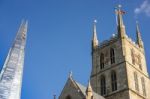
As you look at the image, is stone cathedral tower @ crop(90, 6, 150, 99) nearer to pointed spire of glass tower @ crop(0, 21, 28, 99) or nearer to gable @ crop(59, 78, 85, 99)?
gable @ crop(59, 78, 85, 99)

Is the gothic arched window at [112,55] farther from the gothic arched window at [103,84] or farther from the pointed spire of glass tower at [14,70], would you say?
the pointed spire of glass tower at [14,70]

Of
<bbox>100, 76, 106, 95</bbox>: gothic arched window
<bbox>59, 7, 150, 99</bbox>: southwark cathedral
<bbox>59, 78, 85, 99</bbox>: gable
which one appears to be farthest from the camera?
<bbox>100, 76, 106, 95</bbox>: gothic arched window

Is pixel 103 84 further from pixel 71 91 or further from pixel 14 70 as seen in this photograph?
pixel 14 70

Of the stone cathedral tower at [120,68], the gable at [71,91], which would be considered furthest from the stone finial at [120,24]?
the gable at [71,91]

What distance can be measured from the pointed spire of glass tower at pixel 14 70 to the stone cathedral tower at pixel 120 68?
1646 cm

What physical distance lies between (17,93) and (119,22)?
Result: 25423 millimetres

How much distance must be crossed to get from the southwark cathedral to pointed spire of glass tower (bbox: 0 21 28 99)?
52.9ft

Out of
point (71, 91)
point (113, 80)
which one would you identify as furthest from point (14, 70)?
point (113, 80)

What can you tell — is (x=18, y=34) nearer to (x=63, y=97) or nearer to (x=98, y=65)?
(x=98, y=65)

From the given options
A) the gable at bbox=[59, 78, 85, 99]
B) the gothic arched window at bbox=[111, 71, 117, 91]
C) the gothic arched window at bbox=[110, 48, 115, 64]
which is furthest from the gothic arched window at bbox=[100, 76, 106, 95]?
the gable at bbox=[59, 78, 85, 99]

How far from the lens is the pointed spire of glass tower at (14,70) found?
59550 mm

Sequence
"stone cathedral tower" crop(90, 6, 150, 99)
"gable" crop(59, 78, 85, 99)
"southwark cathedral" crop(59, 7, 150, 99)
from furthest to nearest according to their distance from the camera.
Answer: "stone cathedral tower" crop(90, 6, 150, 99), "southwark cathedral" crop(59, 7, 150, 99), "gable" crop(59, 78, 85, 99)

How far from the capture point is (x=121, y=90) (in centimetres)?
4975

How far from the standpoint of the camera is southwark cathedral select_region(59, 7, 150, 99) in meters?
48.9
